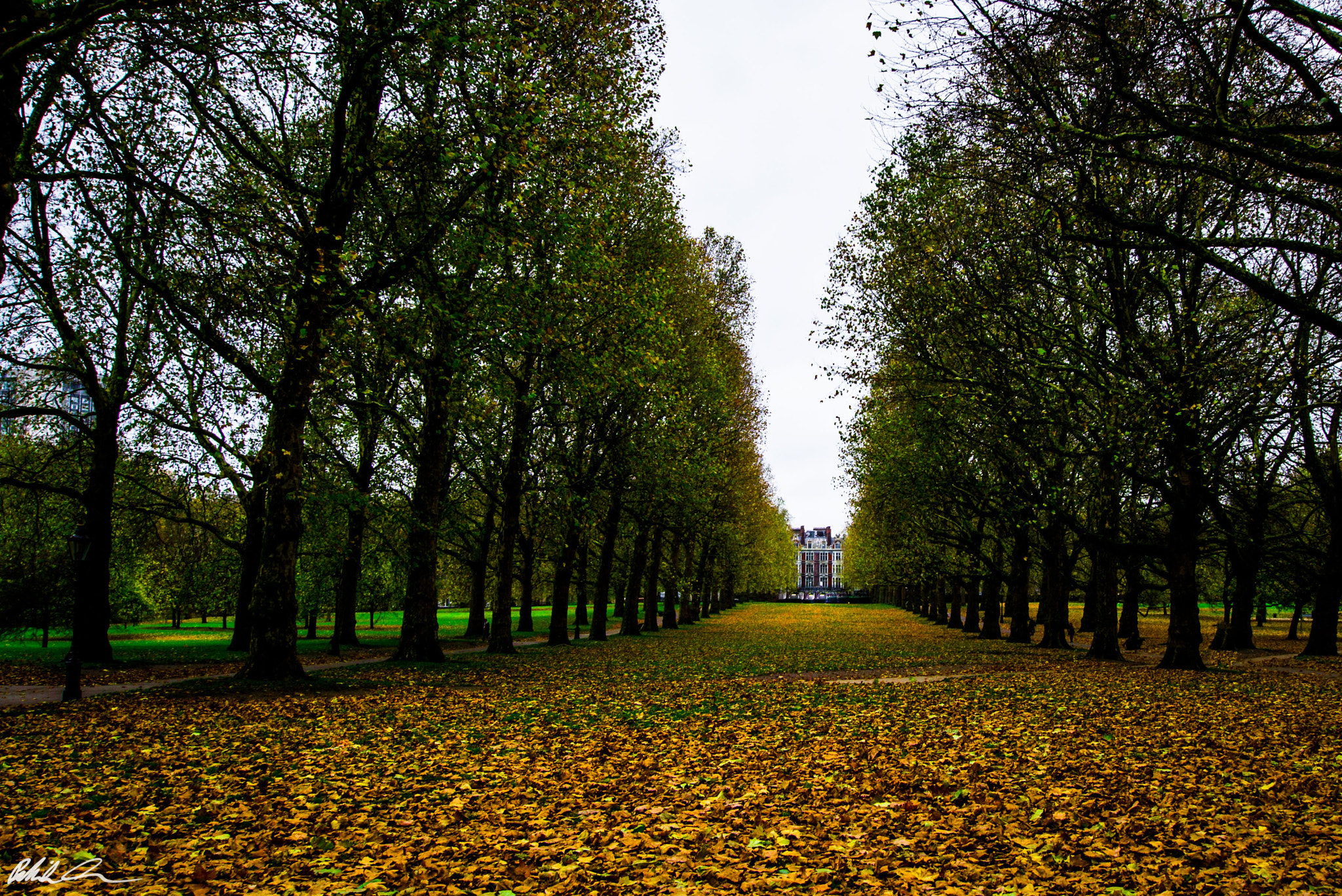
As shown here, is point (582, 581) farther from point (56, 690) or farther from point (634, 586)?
point (56, 690)

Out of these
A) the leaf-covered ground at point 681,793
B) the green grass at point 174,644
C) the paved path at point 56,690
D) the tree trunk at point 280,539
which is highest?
the tree trunk at point 280,539

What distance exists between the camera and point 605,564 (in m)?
32.2

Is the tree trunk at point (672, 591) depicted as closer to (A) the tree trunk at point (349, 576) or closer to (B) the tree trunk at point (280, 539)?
(A) the tree trunk at point (349, 576)

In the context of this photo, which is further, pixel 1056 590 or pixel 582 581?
pixel 582 581

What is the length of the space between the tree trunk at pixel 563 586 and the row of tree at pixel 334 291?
134 mm

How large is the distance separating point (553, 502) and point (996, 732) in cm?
1814

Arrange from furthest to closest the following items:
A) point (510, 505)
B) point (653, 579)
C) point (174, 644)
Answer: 1. point (653, 579)
2. point (174, 644)
3. point (510, 505)

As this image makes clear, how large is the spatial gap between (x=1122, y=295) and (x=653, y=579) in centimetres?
2692

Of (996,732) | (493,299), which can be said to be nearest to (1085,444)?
(996,732)

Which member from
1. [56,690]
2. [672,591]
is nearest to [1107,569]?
[672,591]

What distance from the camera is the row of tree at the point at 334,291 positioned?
13.8m

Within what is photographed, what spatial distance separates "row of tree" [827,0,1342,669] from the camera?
9.48m
